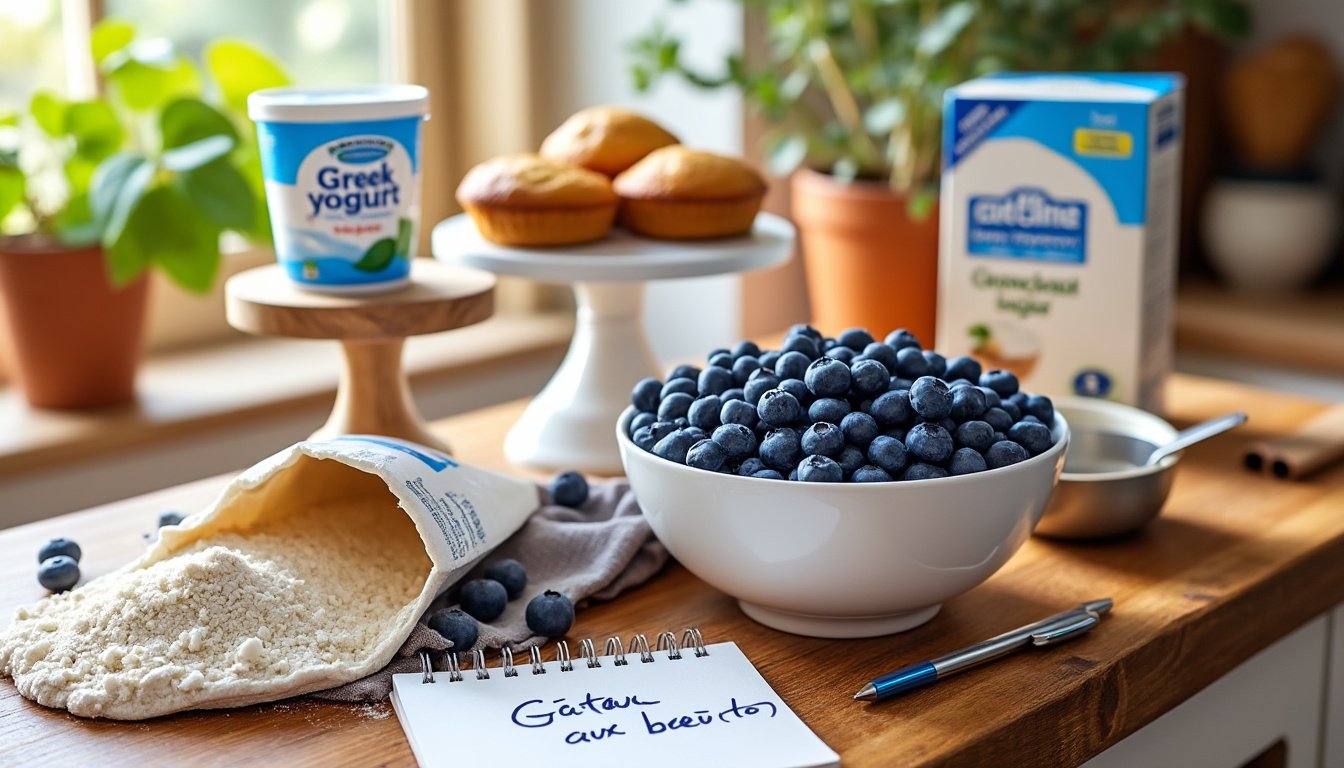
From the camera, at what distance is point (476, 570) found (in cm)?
92

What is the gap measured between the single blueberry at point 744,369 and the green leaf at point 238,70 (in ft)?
3.17

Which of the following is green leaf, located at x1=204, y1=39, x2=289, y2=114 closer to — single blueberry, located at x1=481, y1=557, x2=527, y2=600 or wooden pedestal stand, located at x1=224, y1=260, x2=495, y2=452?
wooden pedestal stand, located at x1=224, y1=260, x2=495, y2=452

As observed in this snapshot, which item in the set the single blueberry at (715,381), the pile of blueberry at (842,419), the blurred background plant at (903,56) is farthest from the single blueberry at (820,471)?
the blurred background plant at (903,56)

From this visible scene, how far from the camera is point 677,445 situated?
32.5 inches

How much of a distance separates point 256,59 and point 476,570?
3.07 ft

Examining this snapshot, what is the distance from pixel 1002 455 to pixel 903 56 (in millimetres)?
1003

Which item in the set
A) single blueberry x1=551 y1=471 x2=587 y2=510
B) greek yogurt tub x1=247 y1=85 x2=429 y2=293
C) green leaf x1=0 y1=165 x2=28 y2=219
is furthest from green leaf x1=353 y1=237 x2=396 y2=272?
green leaf x1=0 y1=165 x2=28 y2=219

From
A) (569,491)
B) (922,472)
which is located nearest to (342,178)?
(569,491)

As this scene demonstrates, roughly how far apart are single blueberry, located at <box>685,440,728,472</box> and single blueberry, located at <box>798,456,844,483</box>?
5 centimetres

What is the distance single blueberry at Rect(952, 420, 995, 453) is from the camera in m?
0.80

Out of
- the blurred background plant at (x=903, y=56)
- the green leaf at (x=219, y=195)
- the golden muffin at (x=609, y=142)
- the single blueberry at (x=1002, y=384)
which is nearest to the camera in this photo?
the single blueberry at (x=1002, y=384)

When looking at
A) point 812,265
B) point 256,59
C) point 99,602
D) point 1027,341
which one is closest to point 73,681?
point 99,602

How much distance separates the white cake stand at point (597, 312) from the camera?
111 cm

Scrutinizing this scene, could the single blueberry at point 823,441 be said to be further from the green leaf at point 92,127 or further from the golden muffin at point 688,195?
the green leaf at point 92,127
